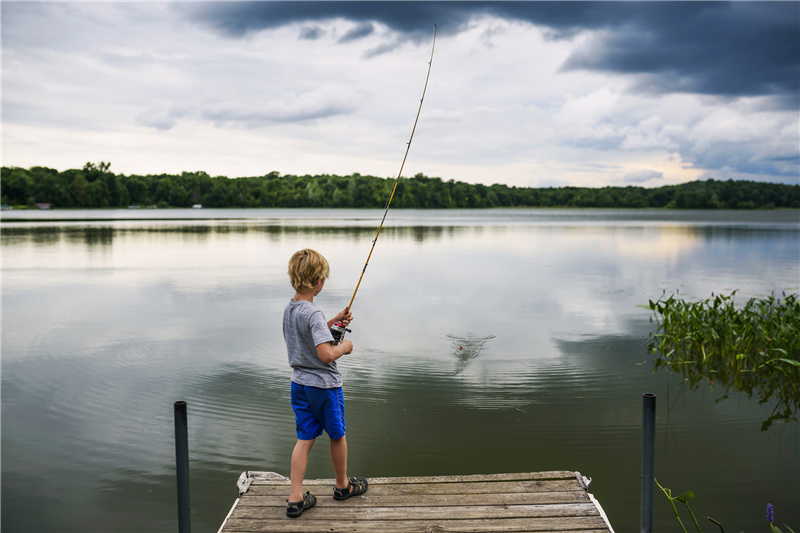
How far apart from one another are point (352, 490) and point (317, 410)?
607mm

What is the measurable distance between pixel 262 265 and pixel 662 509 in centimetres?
1785

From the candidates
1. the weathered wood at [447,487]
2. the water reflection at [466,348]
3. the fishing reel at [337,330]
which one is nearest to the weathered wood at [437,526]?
the weathered wood at [447,487]

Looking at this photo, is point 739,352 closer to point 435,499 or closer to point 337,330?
point 435,499

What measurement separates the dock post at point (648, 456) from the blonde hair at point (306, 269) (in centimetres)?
198

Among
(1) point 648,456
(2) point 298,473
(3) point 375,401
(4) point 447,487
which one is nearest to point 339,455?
(2) point 298,473

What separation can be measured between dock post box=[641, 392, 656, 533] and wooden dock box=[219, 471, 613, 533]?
0.25 metres

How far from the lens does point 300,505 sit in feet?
11.4

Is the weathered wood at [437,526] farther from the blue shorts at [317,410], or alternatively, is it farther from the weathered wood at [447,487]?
the blue shorts at [317,410]

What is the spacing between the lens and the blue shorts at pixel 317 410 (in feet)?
11.4

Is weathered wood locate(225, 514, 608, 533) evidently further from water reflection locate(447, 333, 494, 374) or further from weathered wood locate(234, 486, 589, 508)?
water reflection locate(447, 333, 494, 374)

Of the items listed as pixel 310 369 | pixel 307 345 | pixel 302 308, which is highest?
pixel 302 308

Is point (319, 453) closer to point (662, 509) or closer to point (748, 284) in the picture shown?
point (662, 509)

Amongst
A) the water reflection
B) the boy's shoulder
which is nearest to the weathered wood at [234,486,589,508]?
the boy's shoulder

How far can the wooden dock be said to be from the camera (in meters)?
3.36
